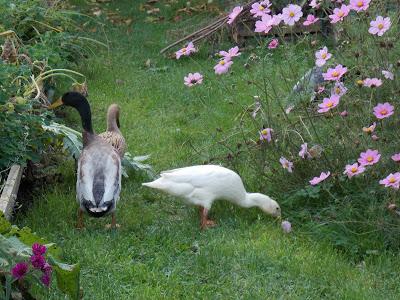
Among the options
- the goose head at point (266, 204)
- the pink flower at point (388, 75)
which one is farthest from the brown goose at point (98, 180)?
the pink flower at point (388, 75)

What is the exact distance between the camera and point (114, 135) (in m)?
7.03

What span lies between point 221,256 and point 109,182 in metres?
0.91

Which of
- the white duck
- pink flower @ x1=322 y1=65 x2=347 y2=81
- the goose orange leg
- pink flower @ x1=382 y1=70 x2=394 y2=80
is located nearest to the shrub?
the white duck

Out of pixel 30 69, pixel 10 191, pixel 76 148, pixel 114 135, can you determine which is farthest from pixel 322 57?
pixel 30 69

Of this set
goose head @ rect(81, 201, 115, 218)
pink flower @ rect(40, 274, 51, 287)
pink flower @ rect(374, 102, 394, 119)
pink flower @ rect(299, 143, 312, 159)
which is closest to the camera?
pink flower @ rect(40, 274, 51, 287)

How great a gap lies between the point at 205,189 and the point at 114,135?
4.06ft

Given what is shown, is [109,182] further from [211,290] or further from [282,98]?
[282,98]

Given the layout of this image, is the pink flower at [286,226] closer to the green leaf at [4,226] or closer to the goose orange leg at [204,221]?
the goose orange leg at [204,221]

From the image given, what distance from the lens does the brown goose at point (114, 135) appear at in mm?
6840

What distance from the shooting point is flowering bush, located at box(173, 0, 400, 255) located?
5648 millimetres

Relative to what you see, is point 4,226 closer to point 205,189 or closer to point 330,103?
point 205,189

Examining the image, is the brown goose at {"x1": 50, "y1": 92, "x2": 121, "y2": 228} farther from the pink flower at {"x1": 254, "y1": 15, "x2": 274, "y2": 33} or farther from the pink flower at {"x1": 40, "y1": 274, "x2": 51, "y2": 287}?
the pink flower at {"x1": 40, "y1": 274, "x2": 51, "y2": 287}

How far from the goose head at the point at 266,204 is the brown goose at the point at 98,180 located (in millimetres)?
929

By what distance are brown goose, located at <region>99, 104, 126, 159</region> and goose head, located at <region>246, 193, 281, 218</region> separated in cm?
121
